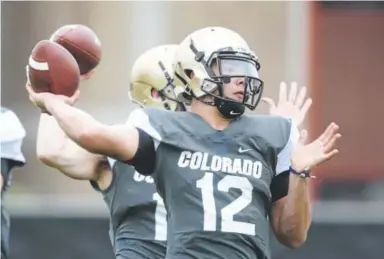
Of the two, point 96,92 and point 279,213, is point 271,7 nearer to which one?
point 96,92

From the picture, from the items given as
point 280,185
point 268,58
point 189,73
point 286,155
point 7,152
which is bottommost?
point 268,58

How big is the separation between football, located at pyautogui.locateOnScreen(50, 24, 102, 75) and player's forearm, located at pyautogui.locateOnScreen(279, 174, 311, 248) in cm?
110

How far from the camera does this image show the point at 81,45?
564cm

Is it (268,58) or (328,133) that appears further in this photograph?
(268,58)

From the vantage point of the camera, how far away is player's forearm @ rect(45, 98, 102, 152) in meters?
4.67

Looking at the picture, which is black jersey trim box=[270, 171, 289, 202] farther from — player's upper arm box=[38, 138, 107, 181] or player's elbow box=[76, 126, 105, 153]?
player's upper arm box=[38, 138, 107, 181]

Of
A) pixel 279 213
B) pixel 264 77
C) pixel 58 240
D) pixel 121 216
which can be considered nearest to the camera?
pixel 279 213

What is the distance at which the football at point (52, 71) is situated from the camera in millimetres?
4949

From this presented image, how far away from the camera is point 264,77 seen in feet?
36.1

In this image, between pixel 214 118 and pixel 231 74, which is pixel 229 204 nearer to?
pixel 214 118

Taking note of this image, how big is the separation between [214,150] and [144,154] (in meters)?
0.24

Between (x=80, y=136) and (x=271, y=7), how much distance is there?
6579 millimetres

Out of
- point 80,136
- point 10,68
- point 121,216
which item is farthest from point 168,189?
point 10,68

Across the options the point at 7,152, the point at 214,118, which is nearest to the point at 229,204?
the point at 214,118
